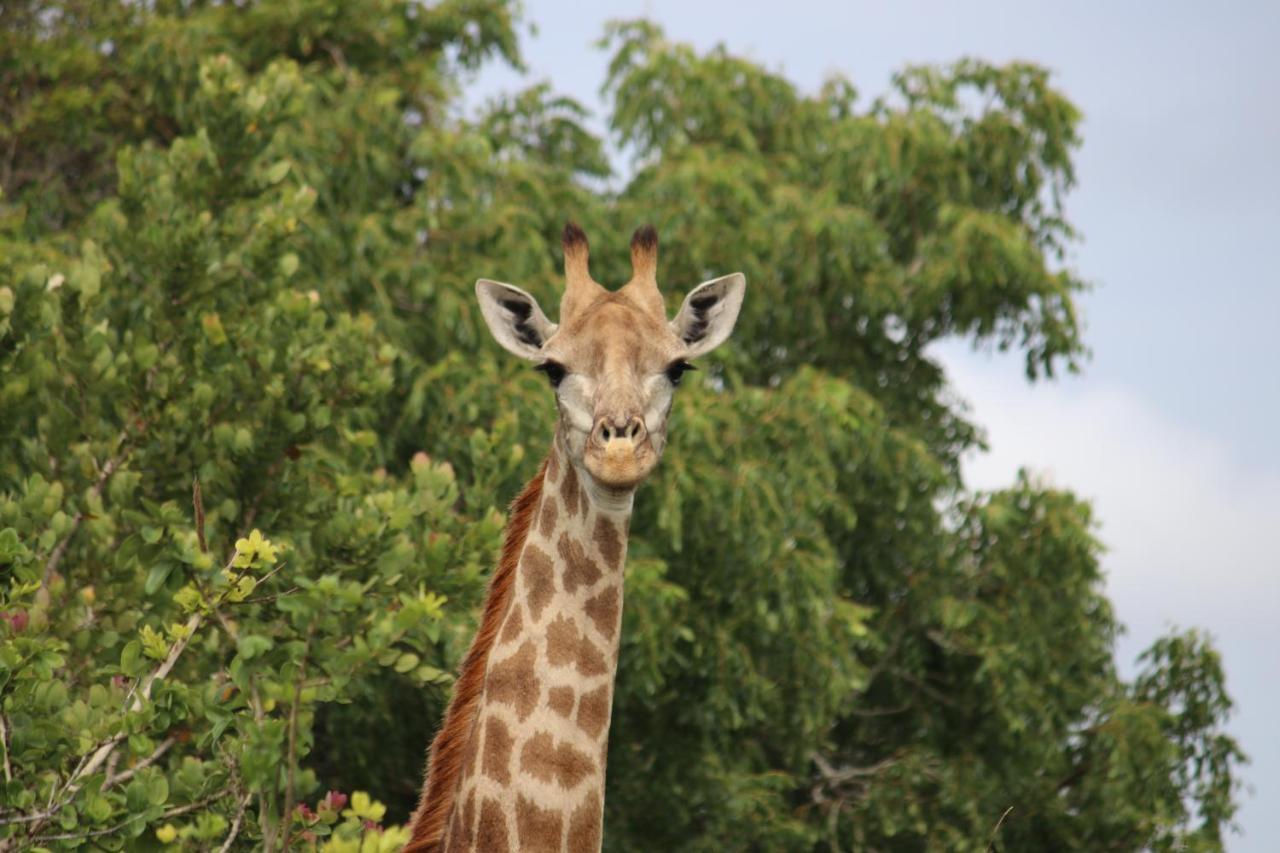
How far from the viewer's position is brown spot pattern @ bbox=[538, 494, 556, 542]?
20.5 ft

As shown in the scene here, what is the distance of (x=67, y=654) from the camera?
8.46 m

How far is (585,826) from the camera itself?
19.0ft

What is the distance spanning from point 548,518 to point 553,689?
638 mm

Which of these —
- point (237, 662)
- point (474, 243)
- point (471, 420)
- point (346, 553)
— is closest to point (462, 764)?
point (237, 662)

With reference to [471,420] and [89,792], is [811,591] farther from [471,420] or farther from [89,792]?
[89,792]


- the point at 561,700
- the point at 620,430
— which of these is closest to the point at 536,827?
the point at 561,700

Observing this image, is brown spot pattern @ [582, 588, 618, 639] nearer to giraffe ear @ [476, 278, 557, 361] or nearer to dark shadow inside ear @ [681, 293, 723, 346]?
giraffe ear @ [476, 278, 557, 361]

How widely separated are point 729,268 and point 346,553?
10.4 m

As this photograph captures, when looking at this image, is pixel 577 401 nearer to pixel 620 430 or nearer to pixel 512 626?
pixel 620 430

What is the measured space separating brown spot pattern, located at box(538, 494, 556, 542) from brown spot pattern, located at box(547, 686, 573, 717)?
0.56 meters

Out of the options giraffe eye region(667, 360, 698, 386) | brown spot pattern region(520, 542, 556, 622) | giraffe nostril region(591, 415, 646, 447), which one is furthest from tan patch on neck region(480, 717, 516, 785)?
giraffe eye region(667, 360, 698, 386)

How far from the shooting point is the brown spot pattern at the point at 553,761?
5.81m

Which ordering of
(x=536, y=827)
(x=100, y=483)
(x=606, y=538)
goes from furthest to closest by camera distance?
(x=100, y=483)
(x=606, y=538)
(x=536, y=827)

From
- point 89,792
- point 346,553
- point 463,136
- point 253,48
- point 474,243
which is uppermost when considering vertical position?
point 253,48
